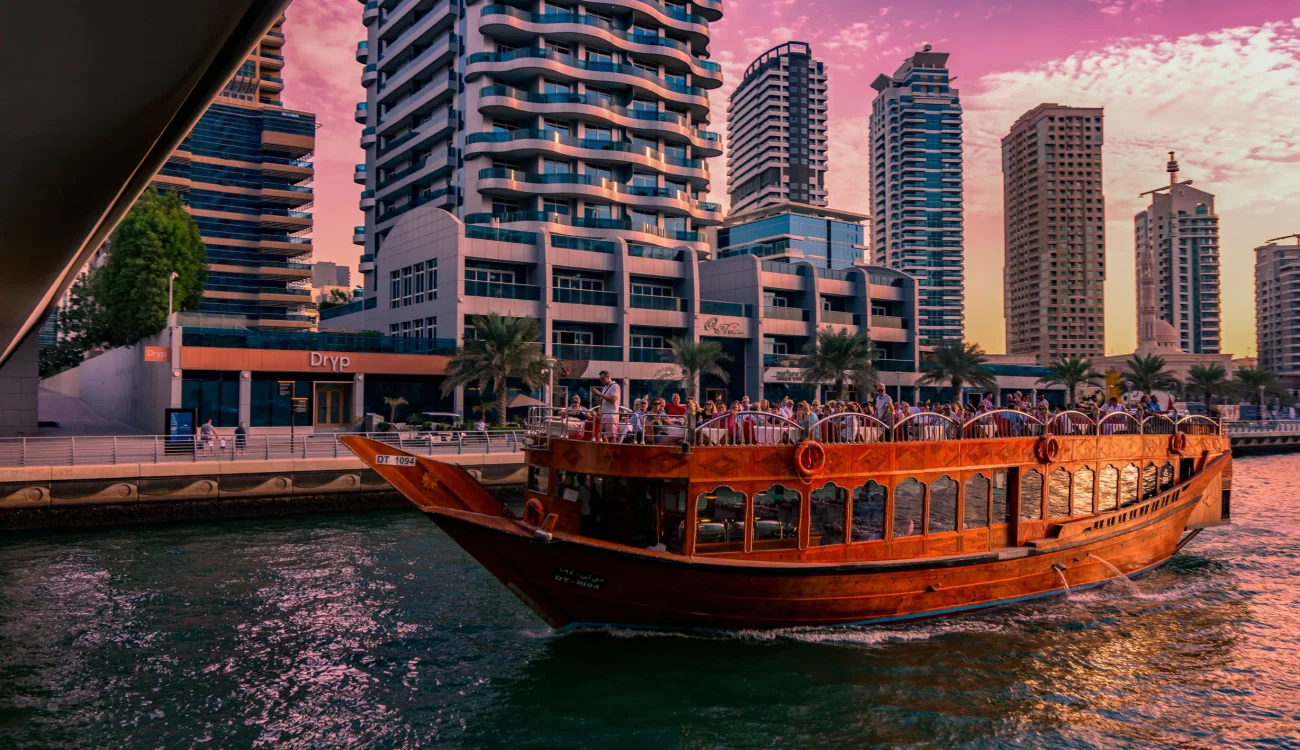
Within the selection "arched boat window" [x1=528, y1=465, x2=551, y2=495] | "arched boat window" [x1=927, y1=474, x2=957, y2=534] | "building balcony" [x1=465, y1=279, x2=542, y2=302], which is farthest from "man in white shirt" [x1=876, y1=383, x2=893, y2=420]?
"building balcony" [x1=465, y1=279, x2=542, y2=302]

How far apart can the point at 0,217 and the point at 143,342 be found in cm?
4132

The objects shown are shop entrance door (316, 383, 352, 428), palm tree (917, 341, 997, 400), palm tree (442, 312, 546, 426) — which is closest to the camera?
palm tree (442, 312, 546, 426)

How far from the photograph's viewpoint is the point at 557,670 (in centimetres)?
1290

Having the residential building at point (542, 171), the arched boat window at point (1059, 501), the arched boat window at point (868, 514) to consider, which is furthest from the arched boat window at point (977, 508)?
the residential building at point (542, 171)

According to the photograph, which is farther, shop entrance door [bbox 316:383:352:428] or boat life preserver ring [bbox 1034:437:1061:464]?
shop entrance door [bbox 316:383:352:428]

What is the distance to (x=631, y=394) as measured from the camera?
52.3m

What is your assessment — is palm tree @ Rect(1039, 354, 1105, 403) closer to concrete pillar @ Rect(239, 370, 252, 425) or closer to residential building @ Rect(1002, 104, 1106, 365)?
concrete pillar @ Rect(239, 370, 252, 425)

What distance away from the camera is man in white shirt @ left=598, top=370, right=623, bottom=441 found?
14203 millimetres

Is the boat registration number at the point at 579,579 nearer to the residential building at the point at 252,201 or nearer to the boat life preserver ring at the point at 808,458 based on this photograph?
the boat life preserver ring at the point at 808,458

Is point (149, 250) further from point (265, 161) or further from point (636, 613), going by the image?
point (636, 613)

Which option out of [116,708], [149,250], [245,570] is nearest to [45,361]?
[149,250]

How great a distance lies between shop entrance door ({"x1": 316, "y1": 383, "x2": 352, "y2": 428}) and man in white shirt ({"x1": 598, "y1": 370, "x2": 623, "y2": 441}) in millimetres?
31595

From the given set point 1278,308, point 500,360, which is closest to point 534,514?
point 500,360

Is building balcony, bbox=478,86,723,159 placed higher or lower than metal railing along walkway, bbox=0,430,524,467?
higher
